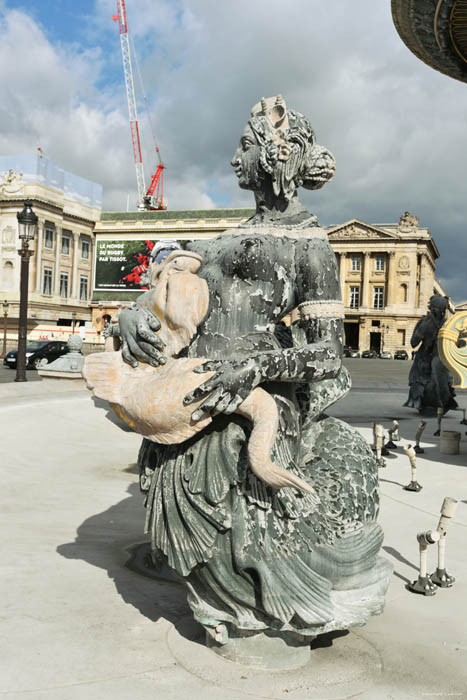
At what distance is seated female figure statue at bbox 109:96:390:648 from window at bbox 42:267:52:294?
2509 inches

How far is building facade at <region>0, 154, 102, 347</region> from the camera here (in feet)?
197

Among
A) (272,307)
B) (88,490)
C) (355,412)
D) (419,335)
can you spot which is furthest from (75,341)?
(272,307)

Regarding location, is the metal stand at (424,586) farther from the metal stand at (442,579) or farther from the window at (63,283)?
the window at (63,283)

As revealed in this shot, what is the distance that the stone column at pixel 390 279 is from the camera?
73625 millimetres

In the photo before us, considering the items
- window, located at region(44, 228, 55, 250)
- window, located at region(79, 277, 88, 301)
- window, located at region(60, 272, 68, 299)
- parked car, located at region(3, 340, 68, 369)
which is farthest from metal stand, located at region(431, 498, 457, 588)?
window, located at region(79, 277, 88, 301)

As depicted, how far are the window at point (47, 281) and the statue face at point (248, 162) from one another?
2504 inches

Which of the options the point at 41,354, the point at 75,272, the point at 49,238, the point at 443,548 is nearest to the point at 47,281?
the point at 75,272

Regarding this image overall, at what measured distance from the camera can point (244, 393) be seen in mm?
2180

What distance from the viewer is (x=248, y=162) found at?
258 cm

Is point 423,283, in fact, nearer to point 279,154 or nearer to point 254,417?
point 279,154

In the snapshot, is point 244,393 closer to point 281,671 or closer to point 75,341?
point 281,671

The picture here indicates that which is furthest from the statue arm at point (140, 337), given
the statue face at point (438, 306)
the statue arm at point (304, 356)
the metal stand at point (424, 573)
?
the statue face at point (438, 306)

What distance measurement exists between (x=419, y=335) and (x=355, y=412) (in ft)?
7.47

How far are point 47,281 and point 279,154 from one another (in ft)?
213
